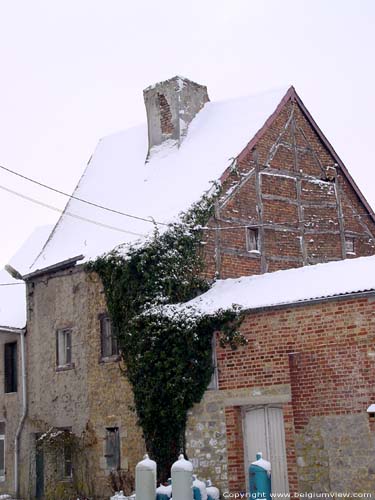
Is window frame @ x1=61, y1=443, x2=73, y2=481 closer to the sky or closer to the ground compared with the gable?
closer to the ground

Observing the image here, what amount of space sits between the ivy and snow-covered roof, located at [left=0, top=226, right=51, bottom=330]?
3.75 m

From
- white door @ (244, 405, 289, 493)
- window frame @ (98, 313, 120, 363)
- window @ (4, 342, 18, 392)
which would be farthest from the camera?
window @ (4, 342, 18, 392)

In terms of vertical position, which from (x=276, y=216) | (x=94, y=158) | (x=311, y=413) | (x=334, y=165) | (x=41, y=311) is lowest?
(x=311, y=413)

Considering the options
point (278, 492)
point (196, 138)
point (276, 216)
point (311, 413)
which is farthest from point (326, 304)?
point (196, 138)

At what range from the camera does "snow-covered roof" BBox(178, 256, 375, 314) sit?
14242 mm

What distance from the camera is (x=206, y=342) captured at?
1580cm

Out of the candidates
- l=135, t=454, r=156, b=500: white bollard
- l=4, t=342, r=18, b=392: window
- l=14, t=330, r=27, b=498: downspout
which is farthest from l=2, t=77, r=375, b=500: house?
l=135, t=454, r=156, b=500: white bollard

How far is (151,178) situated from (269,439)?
8849 millimetres

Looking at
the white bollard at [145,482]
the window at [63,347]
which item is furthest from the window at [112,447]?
the white bollard at [145,482]

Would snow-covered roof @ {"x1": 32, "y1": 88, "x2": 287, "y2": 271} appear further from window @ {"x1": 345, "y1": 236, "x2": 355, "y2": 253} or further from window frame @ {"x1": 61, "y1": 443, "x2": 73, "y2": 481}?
window frame @ {"x1": 61, "y1": 443, "x2": 73, "y2": 481}

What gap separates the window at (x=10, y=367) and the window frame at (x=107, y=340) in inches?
153

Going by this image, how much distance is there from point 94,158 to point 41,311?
22.7 ft

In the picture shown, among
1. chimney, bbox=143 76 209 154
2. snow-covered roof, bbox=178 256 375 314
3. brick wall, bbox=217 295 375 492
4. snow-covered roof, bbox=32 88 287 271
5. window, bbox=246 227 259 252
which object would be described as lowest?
brick wall, bbox=217 295 375 492

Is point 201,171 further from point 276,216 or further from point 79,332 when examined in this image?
point 79,332
